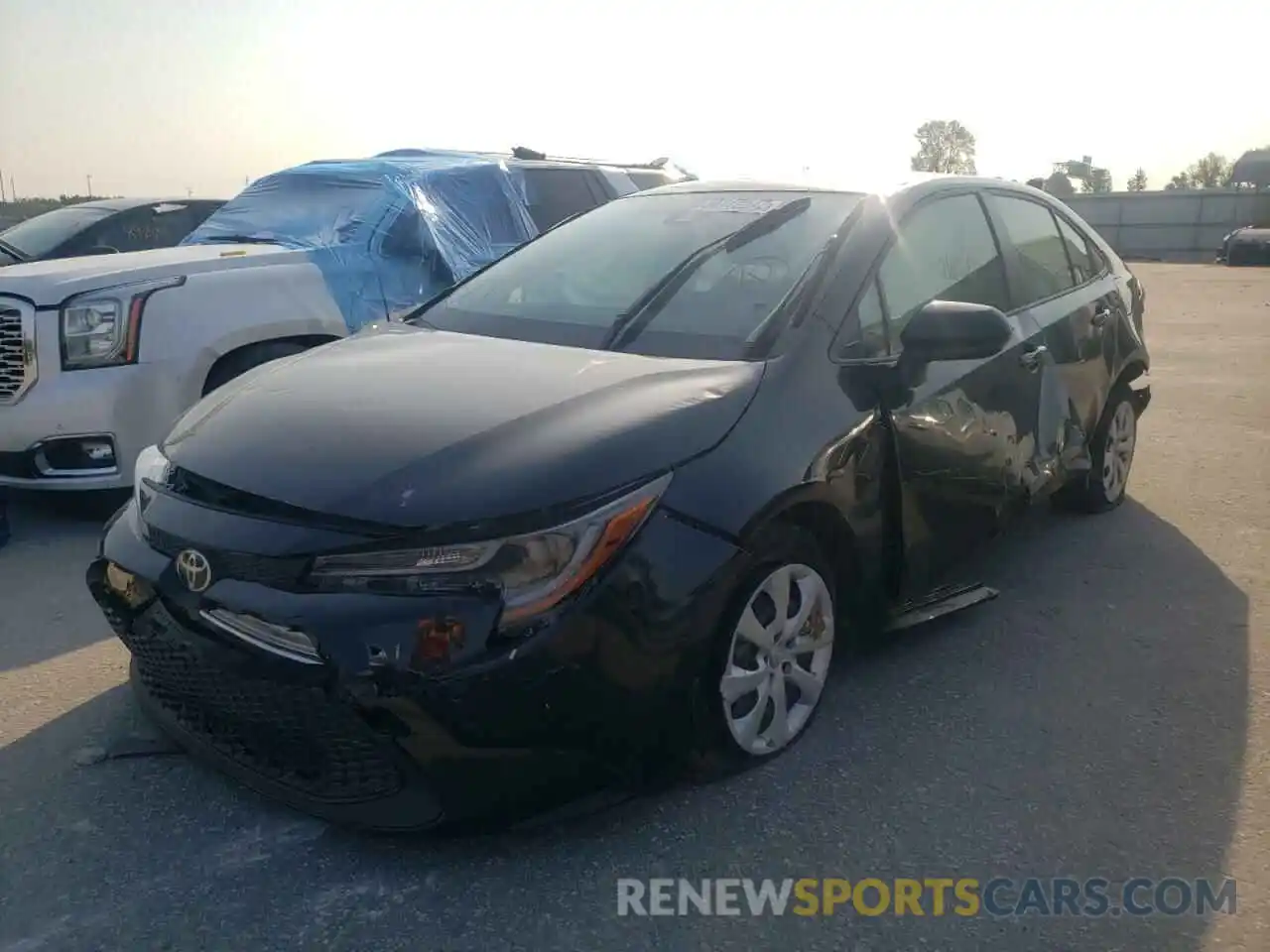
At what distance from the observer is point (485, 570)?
2.29 m

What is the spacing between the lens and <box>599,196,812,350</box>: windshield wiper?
129 inches

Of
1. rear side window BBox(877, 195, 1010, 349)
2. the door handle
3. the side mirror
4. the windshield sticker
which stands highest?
the windshield sticker

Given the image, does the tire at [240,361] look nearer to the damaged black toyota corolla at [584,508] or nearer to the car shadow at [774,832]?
the damaged black toyota corolla at [584,508]

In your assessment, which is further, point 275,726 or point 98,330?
point 98,330

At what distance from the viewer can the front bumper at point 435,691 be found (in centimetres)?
225

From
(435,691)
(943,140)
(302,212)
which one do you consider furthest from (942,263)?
(943,140)

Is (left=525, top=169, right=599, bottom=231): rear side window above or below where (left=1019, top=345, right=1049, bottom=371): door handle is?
above

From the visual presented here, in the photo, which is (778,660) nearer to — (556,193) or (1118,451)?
(1118,451)

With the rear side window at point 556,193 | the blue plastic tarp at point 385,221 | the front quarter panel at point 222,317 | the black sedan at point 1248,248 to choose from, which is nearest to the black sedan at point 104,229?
the blue plastic tarp at point 385,221

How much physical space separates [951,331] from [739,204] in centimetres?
100

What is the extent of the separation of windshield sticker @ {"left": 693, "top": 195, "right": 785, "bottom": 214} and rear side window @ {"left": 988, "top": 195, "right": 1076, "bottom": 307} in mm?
987

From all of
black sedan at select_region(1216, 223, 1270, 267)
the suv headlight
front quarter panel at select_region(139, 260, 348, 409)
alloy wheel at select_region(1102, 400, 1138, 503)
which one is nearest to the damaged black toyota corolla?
alloy wheel at select_region(1102, 400, 1138, 503)

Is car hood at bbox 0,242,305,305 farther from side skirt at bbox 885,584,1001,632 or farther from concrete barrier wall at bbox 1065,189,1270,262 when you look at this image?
concrete barrier wall at bbox 1065,189,1270,262

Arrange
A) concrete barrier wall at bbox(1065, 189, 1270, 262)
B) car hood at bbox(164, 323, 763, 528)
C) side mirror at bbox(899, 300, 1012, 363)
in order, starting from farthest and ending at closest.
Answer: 1. concrete barrier wall at bbox(1065, 189, 1270, 262)
2. side mirror at bbox(899, 300, 1012, 363)
3. car hood at bbox(164, 323, 763, 528)
